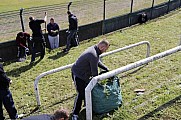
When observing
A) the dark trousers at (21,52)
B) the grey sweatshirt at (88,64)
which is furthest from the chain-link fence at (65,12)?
the grey sweatshirt at (88,64)

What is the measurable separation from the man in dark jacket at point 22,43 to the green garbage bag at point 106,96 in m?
4.63

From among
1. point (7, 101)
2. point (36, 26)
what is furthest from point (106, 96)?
point (36, 26)

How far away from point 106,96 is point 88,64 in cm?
86

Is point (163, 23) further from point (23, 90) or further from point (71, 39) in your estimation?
point (23, 90)

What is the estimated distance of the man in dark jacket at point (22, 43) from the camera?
880cm

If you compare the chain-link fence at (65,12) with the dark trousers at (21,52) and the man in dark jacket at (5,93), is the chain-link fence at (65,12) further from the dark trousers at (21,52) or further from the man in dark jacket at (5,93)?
the man in dark jacket at (5,93)

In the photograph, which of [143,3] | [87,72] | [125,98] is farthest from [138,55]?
[143,3]

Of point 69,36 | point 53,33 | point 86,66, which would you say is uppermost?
point 86,66

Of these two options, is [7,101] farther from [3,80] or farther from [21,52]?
[21,52]

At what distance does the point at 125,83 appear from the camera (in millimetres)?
6656

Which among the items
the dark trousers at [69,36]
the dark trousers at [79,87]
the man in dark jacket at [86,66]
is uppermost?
the man in dark jacket at [86,66]

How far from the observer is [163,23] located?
13195 millimetres

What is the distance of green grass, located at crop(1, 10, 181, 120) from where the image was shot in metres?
5.46

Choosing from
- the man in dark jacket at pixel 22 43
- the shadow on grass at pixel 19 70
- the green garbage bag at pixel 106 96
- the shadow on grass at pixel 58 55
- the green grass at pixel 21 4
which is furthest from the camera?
the green grass at pixel 21 4
